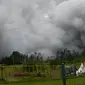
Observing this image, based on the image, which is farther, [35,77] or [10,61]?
[10,61]

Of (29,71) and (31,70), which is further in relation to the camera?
(31,70)

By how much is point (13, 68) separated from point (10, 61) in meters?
75.9

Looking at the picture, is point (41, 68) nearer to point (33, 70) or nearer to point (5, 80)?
point (33, 70)

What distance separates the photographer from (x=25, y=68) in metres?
52.8

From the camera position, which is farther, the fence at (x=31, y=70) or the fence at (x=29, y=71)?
the fence at (x=31, y=70)

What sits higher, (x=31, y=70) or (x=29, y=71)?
(x=31, y=70)

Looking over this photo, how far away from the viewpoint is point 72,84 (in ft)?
102

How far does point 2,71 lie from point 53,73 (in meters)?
9.37

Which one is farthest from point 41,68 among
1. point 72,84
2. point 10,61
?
point 10,61

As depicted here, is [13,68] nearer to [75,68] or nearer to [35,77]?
[35,77]

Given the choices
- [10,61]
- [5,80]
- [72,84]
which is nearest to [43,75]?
[5,80]

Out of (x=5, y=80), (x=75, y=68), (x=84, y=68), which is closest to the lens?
(x=5, y=80)

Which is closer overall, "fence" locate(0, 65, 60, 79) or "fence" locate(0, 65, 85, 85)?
"fence" locate(0, 65, 85, 85)

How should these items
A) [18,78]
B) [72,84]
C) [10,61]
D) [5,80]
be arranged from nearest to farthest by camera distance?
[72,84]
[5,80]
[18,78]
[10,61]
